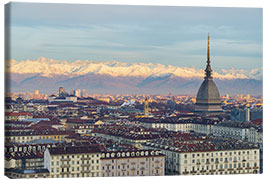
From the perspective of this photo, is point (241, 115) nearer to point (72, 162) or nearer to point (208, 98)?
point (208, 98)

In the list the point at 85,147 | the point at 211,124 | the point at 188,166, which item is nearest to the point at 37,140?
the point at 85,147

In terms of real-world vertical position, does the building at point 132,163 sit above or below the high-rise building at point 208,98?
below

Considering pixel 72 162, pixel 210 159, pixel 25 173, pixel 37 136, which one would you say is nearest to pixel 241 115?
pixel 37 136

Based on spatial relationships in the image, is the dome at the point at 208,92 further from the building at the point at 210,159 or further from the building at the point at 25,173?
the building at the point at 25,173

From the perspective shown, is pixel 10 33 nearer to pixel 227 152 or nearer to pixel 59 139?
pixel 227 152

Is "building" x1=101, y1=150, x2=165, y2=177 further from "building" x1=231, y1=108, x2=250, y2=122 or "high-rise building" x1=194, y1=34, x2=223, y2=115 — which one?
"high-rise building" x1=194, y1=34, x2=223, y2=115

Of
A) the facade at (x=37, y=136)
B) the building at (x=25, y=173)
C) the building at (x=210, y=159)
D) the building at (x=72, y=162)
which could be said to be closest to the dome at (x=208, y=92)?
the facade at (x=37, y=136)
